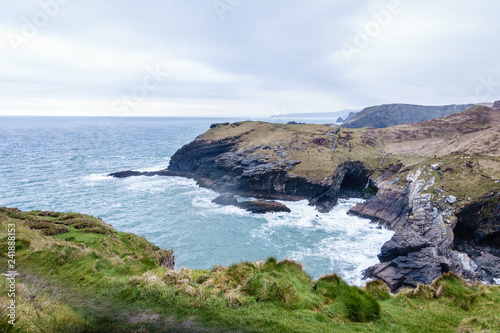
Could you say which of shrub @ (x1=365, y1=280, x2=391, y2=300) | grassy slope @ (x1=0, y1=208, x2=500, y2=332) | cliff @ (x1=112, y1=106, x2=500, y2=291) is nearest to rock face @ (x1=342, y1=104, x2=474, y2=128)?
cliff @ (x1=112, y1=106, x2=500, y2=291)

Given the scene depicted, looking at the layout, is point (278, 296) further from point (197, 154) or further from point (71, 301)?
point (197, 154)

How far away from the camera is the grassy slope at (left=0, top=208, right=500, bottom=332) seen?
782 cm

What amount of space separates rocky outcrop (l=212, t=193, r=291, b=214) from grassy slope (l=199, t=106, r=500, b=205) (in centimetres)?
1104

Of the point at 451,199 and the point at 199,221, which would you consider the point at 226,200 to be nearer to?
the point at 199,221

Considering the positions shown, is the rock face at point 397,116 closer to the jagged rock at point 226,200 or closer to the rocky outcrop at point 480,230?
the rocky outcrop at point 480,230

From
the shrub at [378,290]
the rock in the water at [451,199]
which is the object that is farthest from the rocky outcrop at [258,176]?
the shrub at [378,290]

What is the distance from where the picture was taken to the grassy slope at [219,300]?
782 cm

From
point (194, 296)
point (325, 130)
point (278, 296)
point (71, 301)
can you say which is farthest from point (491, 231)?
point (325, 130)

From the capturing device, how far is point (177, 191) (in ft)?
187

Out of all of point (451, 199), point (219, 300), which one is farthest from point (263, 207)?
point (219, 300)

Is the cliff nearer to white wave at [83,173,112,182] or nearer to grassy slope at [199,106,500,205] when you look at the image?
grassy slope at [199,106,500,205]

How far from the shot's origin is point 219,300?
9172 millimetres

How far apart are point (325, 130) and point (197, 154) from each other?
44.9 meters

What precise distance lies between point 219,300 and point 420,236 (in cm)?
3101
